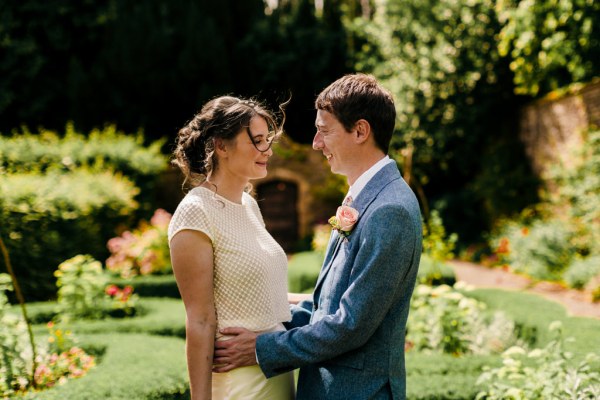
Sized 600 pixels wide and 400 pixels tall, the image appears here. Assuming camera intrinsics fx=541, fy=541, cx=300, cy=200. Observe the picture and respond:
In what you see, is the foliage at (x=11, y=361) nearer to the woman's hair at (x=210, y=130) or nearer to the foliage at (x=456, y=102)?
the woman's hair at (x=210, y=130)

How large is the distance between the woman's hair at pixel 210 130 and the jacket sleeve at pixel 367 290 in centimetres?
63

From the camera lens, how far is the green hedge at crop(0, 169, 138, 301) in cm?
732

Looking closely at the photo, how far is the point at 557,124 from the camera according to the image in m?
10.9

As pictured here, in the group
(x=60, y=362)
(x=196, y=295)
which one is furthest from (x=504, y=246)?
(x=196, y=295)

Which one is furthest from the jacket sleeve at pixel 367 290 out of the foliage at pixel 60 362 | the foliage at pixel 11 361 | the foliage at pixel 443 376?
the foliage at pixel 11 361

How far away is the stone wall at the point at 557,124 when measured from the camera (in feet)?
31.6

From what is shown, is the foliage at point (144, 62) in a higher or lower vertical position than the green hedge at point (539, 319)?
higher

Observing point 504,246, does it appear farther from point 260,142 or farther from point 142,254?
point 260,142

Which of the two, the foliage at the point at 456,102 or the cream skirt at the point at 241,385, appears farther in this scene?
the foliage at the point at 456,102

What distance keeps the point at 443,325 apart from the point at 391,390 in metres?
3.04

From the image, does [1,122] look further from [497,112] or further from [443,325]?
[443,325]

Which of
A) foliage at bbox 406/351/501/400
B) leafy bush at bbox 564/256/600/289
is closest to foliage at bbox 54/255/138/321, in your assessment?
foliage at bbox 406/351/501/400

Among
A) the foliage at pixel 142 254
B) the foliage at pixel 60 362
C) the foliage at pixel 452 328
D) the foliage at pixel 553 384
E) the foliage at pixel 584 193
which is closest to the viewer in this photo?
the foliage at pixel 553 384

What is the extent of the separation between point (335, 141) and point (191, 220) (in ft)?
1.85
